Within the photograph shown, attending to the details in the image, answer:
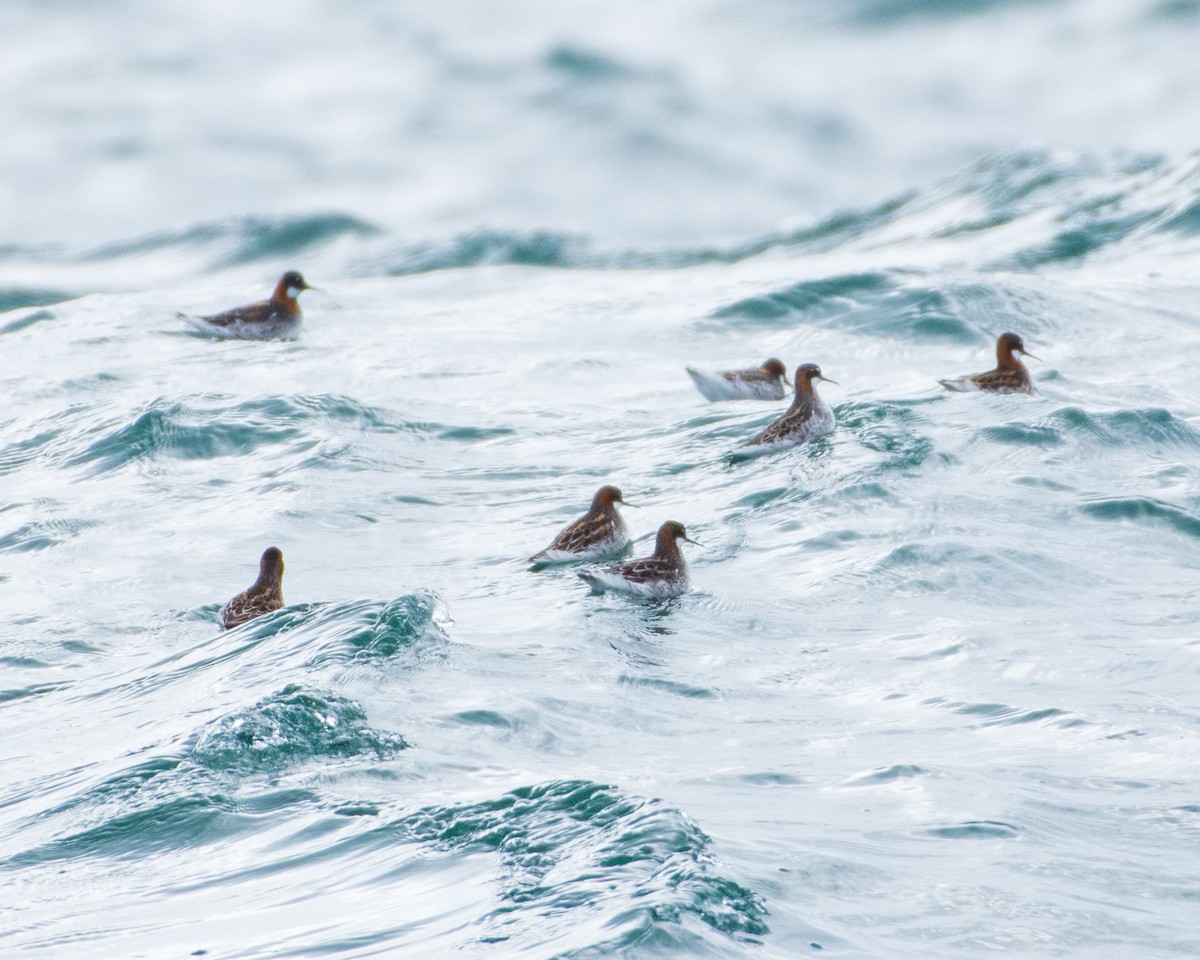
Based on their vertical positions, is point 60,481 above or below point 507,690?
above

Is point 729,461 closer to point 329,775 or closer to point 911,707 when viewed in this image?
point 911,707

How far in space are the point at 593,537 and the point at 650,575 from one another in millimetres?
793

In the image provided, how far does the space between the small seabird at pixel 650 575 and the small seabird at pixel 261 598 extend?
1854mm

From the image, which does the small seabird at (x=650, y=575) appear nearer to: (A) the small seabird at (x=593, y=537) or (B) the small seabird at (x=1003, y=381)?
(A) the small seabird at (x=593, y=537)

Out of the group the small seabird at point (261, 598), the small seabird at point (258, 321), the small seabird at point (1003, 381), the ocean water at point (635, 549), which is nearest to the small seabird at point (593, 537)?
the ocean water at point (635, 549)

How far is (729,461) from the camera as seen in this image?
1351cm

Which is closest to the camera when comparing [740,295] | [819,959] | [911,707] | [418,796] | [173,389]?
[819,959]

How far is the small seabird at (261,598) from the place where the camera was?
9.88m

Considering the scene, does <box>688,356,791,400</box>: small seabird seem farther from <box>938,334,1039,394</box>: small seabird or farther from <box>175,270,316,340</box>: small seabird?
<box>175,270,316,340</box>: small seabird

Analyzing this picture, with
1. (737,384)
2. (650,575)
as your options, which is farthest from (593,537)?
(737,384)

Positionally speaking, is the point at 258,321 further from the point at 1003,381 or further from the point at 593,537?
the point at 593,537

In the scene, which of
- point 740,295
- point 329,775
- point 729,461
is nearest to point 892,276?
point 740,295

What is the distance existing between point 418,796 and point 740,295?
1351 centimetres

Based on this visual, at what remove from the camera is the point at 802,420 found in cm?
1357
